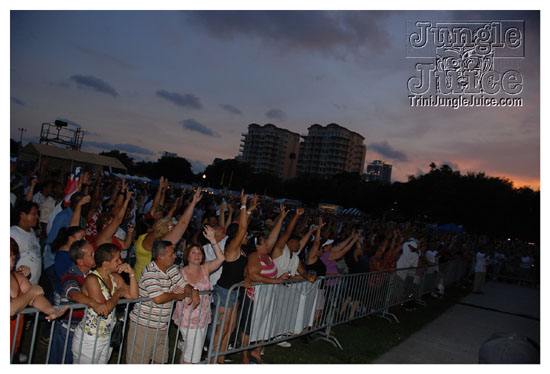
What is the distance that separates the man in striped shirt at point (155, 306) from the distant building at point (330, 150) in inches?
5476

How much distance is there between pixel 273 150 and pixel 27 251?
152538 mm

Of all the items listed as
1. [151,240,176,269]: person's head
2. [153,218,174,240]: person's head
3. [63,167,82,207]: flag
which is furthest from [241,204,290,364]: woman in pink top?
[63,167,82,207]: flag

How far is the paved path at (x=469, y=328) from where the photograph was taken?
6.28 meters

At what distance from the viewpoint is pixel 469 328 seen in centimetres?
848

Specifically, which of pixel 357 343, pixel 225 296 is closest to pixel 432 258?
pixel 357 343

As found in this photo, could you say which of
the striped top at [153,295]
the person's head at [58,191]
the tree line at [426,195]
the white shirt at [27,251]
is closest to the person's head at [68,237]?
the white shirt at [27,251]

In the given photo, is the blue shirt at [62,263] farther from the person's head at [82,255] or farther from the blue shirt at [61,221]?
the blue shirt at [61,221]

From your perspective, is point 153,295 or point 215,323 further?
point 215,323

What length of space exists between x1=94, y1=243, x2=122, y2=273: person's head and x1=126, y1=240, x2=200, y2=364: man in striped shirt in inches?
17.2

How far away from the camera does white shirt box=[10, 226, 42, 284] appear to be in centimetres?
424

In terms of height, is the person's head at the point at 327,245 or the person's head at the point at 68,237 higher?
the person's head at the point at 327,245

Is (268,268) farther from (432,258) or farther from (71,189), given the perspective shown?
(432,258)
